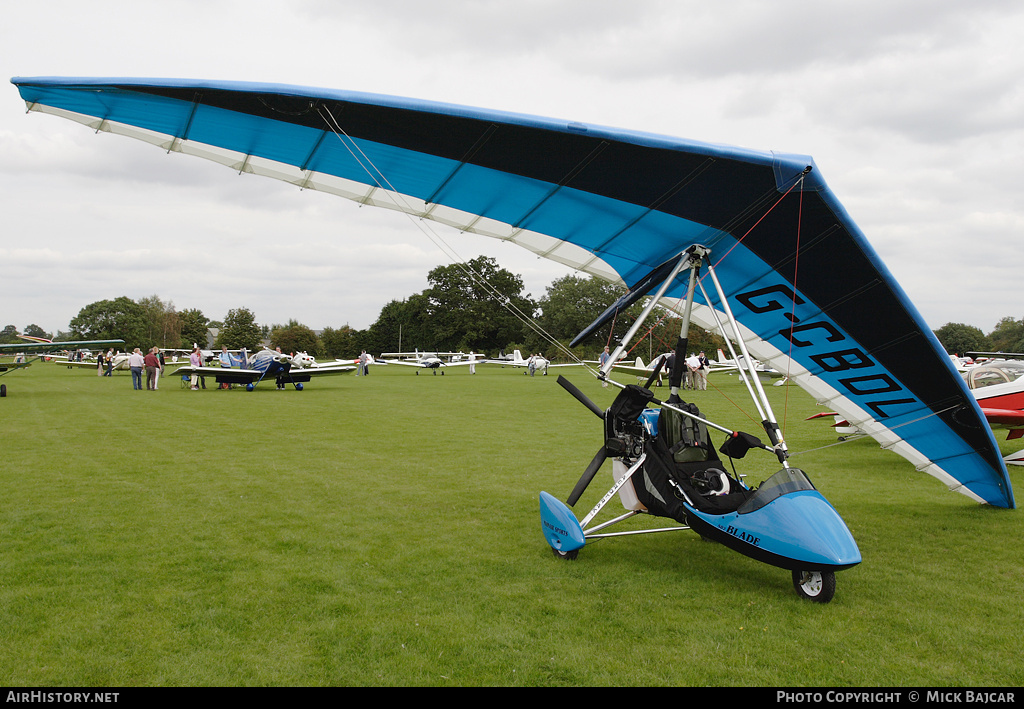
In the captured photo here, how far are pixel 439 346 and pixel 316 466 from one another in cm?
8718

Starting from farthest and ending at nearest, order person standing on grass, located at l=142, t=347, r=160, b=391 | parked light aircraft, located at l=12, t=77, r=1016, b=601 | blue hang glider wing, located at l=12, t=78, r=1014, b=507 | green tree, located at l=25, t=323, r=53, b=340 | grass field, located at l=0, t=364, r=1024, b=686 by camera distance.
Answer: green tree, located at l=25, t=323, r=53, b=340 < person standing on grass, located at l=142, t=347, r=160, b=391 < blue hang glider wing, located at l=12, t=78, r=1014, b=507 < parked light aircraft, located at l=12, t=77, r=1016, b=601 < grass field, located at l=0, t=364, r=1024, b=686

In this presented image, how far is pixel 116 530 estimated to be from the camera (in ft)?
19.3

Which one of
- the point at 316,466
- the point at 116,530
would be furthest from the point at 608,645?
the point at 316,466

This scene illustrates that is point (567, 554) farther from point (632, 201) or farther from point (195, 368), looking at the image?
point (195, 368)

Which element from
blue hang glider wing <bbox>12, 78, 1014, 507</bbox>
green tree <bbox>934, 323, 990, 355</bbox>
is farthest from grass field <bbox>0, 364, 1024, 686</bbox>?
green tree <bbox>934, 323, 990, 355</bbox>

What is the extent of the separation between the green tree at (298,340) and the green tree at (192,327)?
46.3 feet

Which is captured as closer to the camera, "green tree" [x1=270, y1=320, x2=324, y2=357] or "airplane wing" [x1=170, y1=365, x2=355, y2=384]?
"airplane wing" [x1=170, y1=365, x2=355, y2=384]

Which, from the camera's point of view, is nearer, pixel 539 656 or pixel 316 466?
pixel 539 656

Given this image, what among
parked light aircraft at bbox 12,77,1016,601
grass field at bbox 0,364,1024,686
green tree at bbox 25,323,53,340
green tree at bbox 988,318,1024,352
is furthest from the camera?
green tree at bbox 25,323,53,340

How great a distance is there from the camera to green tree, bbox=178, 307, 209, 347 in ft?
403

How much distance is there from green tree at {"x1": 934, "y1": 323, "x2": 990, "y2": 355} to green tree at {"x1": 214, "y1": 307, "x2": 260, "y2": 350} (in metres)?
122

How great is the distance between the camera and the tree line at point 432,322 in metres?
86.0

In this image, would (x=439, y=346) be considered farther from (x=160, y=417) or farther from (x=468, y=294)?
(x=160, y=417)

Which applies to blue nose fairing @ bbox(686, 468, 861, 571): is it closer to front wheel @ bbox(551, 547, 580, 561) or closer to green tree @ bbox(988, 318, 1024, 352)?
front wheel @ bbox(551, 547, 580, 561)
